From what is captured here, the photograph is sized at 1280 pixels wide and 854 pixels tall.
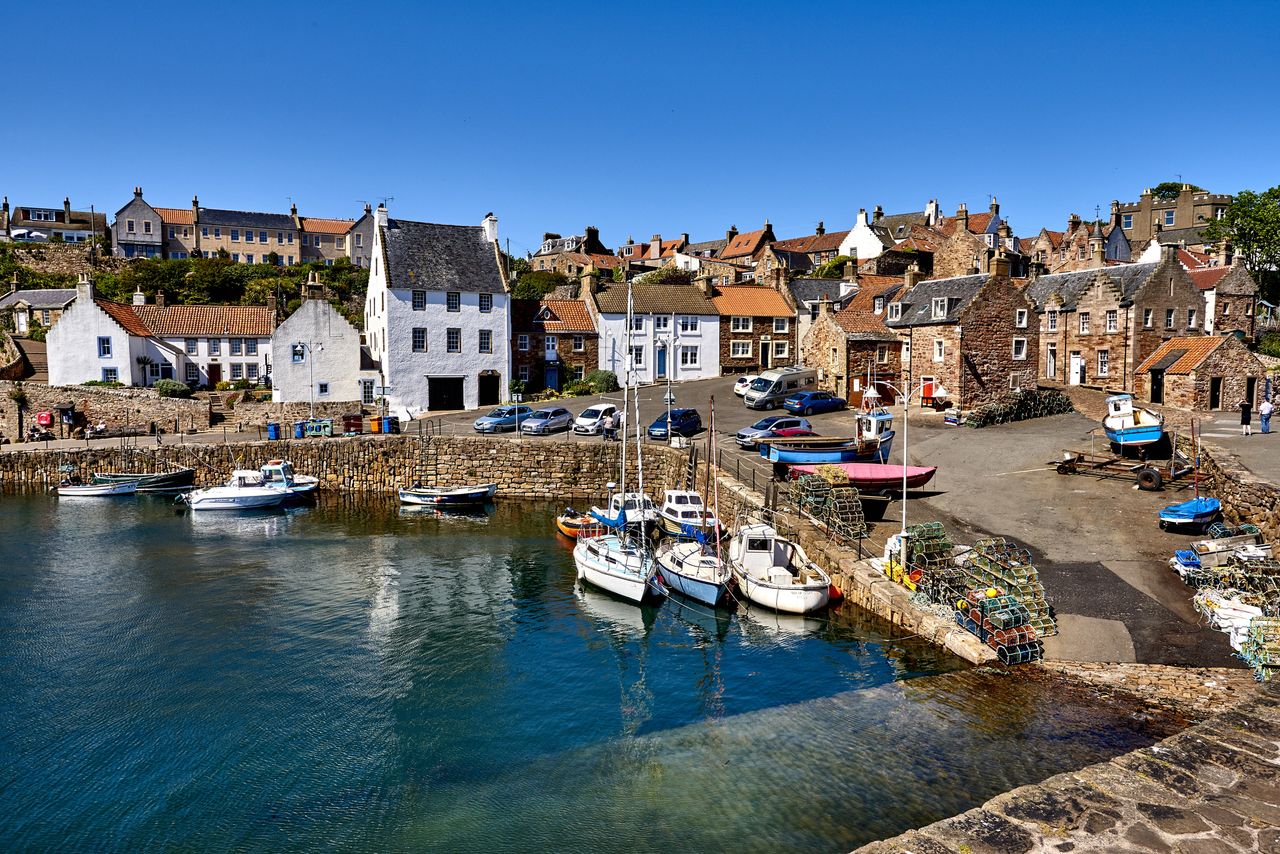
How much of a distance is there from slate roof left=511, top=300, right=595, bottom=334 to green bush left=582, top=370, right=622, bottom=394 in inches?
137

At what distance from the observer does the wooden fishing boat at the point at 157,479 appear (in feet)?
145

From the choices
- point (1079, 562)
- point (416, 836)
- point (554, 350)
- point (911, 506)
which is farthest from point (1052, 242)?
point (416, 836)

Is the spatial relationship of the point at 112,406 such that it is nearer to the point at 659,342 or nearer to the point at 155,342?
the point at 155,342

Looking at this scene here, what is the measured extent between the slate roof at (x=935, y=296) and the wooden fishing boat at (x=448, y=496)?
84.7 feet

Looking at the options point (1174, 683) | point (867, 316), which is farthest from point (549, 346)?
point (1174, 683)

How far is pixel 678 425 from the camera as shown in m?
43.9

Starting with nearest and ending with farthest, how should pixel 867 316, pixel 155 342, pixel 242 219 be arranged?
1. pixel 867 316
2. pixel 155 342
3. pixel 242 219

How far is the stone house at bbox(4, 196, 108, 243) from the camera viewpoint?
353ft

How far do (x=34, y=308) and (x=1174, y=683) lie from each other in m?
77.8

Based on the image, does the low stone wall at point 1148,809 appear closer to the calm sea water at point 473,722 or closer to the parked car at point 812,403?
the calm sea water at point 473,722

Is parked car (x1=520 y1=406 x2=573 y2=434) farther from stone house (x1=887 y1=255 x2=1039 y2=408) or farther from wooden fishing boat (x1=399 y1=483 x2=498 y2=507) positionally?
stone house (x1=887 y1=255 x2=1039 y2=408)

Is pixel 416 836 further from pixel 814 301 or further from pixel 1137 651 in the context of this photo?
pixel 814 301

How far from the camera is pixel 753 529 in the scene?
998 inches

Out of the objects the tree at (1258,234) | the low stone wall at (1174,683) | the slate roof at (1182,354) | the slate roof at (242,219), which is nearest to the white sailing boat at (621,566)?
the low stone wall at (1174,683)
